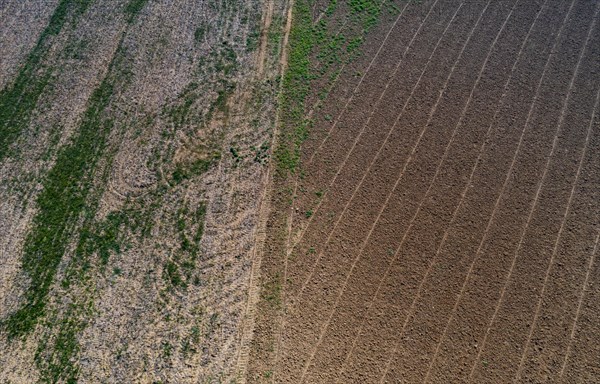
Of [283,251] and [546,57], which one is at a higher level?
[546,57]

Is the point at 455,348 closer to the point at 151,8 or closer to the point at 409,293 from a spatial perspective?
the point at 409,293

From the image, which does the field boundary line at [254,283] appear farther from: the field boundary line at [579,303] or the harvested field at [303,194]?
the field boundary line at [579,303]

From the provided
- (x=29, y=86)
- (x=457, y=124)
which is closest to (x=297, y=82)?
(x=457, y=124)

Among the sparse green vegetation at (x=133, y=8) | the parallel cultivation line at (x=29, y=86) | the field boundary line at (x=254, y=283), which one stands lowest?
the field boundary line at (x=254, y=283)

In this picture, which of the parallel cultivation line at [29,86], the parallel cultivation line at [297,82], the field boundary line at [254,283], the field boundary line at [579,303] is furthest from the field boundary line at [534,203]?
the parallel cultivation line at [29,86]

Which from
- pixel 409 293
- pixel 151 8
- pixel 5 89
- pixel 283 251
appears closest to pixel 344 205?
pixel 283 251

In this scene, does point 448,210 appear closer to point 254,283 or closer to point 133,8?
point 254,283

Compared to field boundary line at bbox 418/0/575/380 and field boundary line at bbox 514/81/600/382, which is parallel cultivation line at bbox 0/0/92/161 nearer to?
field boundary line at bbox 418/0/575/380
